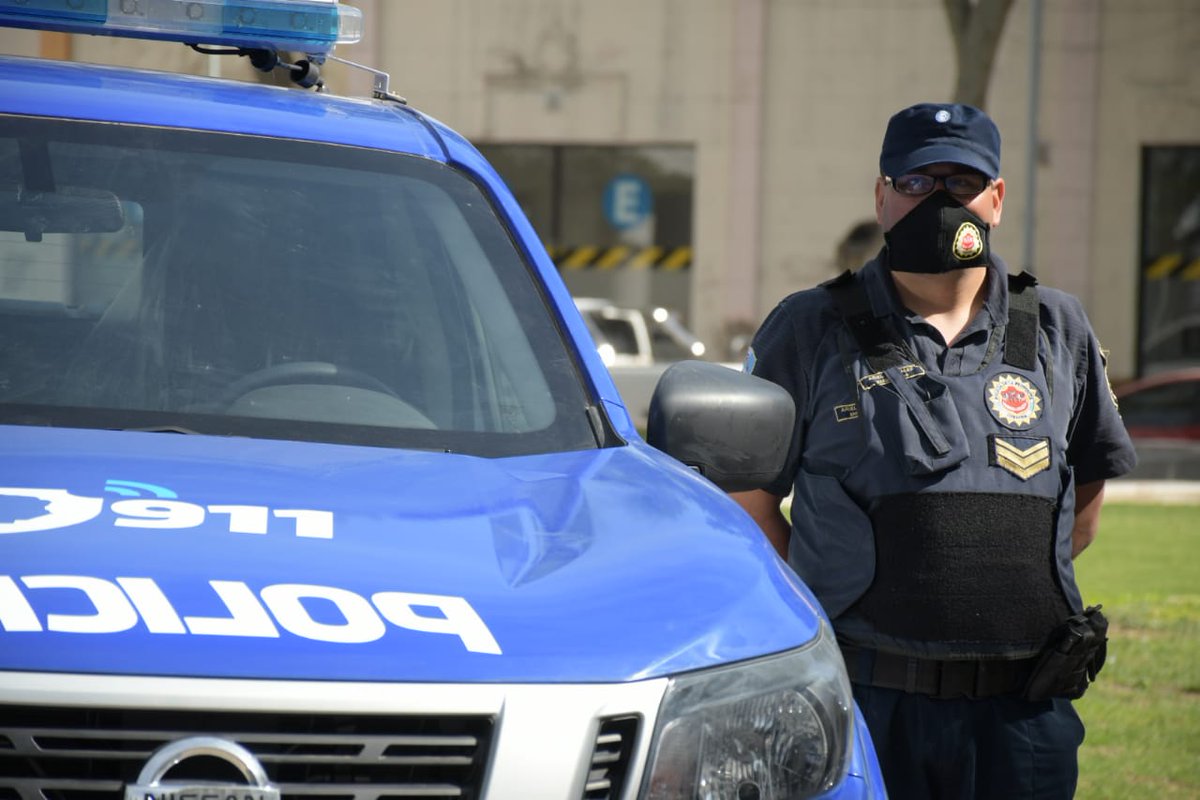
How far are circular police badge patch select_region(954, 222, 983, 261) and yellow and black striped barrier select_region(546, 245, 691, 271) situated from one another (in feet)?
77.0

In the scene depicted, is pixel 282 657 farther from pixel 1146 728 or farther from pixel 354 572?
pixel 1146 728

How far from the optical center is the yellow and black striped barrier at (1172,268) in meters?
26.5

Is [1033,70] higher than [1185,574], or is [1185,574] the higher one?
[1033,70]

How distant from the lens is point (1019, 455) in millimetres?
3385

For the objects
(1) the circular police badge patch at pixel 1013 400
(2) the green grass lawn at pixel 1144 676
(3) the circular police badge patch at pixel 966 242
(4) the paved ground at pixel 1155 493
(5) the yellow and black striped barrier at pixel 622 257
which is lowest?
(4) the paved ground at pixel 1155 493

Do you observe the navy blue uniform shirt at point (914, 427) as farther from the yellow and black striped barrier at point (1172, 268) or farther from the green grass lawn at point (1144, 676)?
the yellow and black striped barrier at point (1172, 268)

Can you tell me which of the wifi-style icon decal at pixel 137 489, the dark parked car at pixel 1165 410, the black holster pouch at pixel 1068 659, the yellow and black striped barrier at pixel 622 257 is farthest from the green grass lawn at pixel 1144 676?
the yellow and black striped barrier at pixel 622 257

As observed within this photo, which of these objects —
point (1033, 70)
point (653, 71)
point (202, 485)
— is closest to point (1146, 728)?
point (202, 485)

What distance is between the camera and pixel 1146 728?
6.36 m

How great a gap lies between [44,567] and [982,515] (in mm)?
1849

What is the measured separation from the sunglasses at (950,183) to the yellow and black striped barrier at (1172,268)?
2405 cm

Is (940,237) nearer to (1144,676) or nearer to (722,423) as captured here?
(722,423)

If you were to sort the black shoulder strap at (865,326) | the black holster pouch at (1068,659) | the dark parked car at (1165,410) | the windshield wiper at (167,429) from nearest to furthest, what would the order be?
1. the windshield wiper at (167,429)
2. the black holster pouch at (1068,659)
3. the black shoulder strap at (865,326)
4. the dark parked car at (1165,410)

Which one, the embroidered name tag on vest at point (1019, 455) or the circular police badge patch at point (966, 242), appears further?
the circular police badge patch at point (966, 242)
